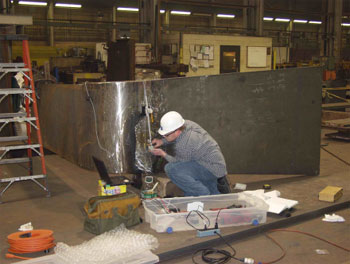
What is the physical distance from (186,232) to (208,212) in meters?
0.25

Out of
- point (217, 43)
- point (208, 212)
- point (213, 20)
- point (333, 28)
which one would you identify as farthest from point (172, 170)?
point (213, 20)

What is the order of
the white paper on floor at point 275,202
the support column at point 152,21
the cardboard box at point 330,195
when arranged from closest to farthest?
the white paper on floor at point 275,202
the cardboard box at point 330,195
the support column at point 152,21

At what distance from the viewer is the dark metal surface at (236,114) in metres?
4.90

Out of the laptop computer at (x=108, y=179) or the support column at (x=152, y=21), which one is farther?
the support column at (x=152, y=21)

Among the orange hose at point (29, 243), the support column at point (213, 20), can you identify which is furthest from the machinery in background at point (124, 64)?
the support column at point (213, 20)

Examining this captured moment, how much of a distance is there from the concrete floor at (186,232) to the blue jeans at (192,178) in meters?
0.65

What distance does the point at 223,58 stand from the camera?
1324 cm

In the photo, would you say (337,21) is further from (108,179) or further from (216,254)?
(216,254)

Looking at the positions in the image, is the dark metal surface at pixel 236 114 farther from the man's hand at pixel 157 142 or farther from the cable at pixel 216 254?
the cable at pixel 216 254

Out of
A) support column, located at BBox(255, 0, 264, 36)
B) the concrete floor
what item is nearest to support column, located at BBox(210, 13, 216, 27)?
support column, located at BBox(255, 0, 264, 36)

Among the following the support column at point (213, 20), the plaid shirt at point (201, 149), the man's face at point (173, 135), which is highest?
the support column at point (213, 20)

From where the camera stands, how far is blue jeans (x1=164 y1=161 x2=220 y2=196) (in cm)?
406

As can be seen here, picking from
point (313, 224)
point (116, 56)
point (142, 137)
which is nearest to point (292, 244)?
point (313, 224)

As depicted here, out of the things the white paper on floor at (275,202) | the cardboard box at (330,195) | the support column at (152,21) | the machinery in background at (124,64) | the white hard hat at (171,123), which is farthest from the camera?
the support column at (152,21)
